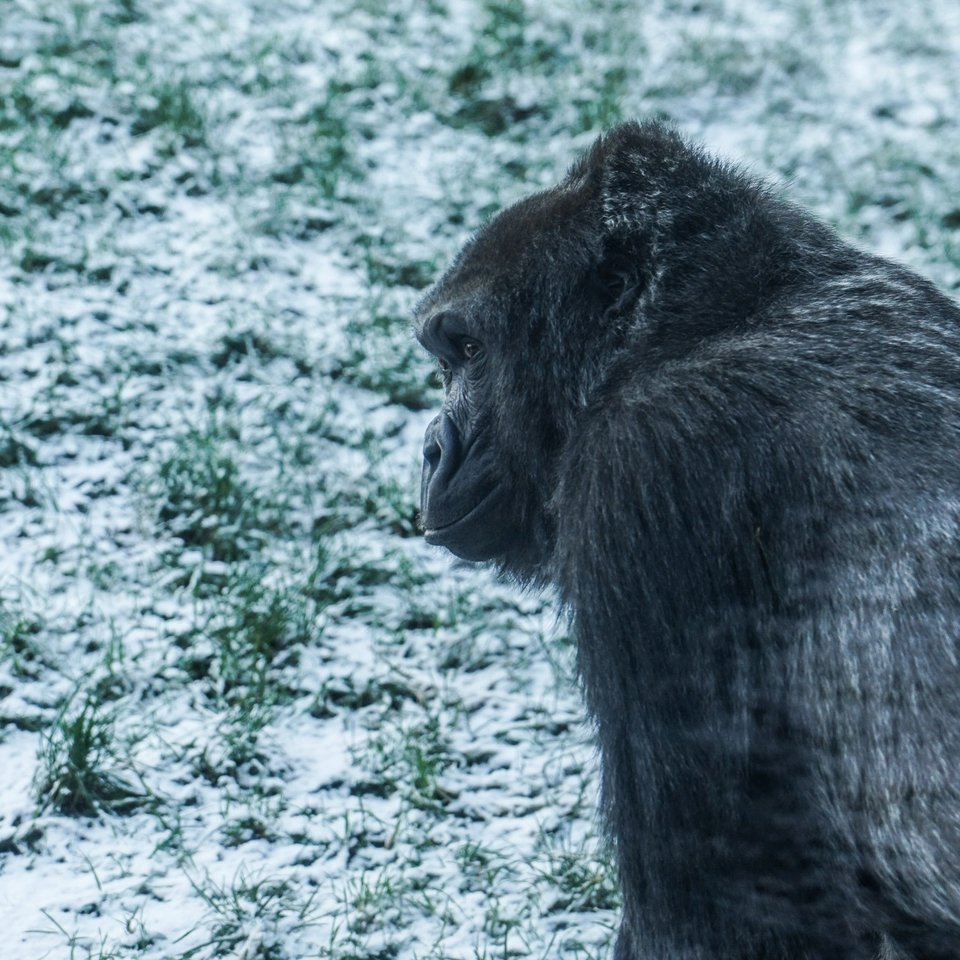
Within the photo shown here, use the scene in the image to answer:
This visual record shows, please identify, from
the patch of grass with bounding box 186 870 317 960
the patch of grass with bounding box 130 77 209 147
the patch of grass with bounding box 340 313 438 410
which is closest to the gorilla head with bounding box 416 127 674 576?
the patch of grass with bounding box 186 870 317 960

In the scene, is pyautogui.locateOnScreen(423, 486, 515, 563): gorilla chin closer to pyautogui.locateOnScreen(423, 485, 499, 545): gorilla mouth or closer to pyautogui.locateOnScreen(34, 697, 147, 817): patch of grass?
pyautogui.locateOnScreen(423, 485, 499, 545): gorilla mouth

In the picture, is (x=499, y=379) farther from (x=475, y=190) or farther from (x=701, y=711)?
(x=475, y=190)

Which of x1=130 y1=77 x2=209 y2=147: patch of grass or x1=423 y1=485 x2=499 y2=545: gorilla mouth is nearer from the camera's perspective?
x1=423 y1=485 x2=499 y2=545: gorilla mouth

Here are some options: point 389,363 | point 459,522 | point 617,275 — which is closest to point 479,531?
point 459,522

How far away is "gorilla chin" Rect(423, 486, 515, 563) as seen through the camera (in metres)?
3.36

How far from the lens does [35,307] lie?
18.1 feet

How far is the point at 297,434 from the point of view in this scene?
522 centimetres

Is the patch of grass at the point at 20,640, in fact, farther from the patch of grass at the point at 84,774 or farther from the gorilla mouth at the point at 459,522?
the gorilla mouth at the point at 459,522

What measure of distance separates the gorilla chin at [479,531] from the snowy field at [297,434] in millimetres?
725

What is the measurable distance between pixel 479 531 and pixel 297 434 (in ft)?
6.49

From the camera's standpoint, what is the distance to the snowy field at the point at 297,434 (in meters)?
3.55

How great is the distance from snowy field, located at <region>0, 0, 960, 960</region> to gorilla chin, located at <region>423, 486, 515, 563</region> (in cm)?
73

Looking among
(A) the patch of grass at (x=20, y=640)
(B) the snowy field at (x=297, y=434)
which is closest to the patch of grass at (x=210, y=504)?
(B) the snowy field at (x=297, y=434)

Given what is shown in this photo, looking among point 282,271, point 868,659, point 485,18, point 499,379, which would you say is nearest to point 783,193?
point 499,379
